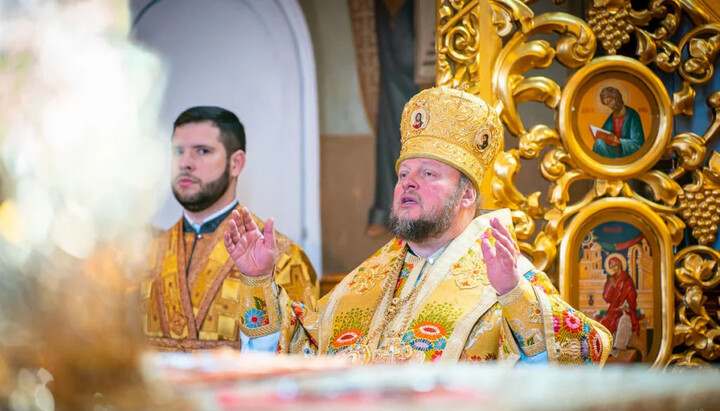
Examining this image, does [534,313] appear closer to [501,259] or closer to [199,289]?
[501,259]

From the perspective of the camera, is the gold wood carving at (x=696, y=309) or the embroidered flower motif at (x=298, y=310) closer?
the embroidered flower motif at (x=298, y=310)

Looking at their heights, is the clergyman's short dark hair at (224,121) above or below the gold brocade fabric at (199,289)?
above

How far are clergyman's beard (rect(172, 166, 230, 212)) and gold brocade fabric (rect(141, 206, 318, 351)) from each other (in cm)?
11

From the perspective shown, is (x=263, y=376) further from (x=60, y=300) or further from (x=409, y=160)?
(x=409, y=160)

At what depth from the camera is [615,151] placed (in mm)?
4359

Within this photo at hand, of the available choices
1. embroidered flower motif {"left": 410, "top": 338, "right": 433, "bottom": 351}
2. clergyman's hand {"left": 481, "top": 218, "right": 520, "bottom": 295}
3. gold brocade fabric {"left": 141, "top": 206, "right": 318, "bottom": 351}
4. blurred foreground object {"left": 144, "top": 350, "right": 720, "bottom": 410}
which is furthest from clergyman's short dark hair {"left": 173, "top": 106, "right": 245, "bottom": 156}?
blurred foreground object {"left": 144, "top": 350, "right": 720, "bottom": 410}

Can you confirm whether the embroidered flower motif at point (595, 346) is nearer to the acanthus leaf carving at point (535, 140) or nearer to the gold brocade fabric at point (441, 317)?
the gold brocade fabric at point (441, 317)

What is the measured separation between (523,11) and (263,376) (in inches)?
144

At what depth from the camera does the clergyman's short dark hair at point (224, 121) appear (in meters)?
4.25

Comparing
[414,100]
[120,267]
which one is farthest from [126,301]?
[414,100]

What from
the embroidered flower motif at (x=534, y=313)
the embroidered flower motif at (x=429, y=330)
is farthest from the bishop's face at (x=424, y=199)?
the embroidered flower motif at (x=534, y=313)

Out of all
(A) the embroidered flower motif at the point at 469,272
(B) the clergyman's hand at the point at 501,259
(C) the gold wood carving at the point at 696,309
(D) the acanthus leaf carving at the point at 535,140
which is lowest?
(C) the gold wood carving at the point at 696,309

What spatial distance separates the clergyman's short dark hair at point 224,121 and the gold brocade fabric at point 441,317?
1.08 metres

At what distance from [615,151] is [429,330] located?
179cm
